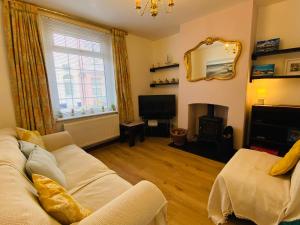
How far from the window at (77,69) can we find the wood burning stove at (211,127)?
6.73ft

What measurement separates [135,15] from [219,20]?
4.99 feet

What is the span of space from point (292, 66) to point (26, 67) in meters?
4.12

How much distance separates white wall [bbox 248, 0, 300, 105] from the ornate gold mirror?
0.45m

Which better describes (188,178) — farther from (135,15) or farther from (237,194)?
(135,15)

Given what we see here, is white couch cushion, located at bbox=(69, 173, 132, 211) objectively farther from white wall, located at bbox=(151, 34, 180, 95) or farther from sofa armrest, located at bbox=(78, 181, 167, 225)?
white wall, located at bbox=(151, 34, 180, 95)

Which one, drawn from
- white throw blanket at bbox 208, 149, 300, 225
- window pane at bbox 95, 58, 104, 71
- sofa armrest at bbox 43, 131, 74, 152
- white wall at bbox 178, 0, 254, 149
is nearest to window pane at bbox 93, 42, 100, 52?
window pane at bbox 95, 58, 104, 71

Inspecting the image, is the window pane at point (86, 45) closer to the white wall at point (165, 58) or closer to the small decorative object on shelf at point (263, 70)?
the white wall at point (165, 58)

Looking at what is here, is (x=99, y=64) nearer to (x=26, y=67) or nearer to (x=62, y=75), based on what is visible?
(x=62, y=75)

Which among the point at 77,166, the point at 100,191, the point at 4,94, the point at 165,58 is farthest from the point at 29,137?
the point at 165,58

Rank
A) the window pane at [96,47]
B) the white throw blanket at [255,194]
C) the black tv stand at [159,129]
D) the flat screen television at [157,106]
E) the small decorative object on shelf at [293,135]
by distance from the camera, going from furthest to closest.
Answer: the black tv stand at [159,129] < the flat screen television at [157,106] < the window pane at [96,47] < the small decorative object on shelf at [293,135] < the white throw blanket at [255,194]

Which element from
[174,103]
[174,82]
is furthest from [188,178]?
[174,82]

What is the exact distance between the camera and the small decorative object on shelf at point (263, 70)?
258 centimetres

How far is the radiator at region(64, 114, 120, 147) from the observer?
116 inches

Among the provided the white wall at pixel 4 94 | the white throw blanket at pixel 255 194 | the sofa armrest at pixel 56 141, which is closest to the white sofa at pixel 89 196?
the sofa armrest at pixel 56 141
